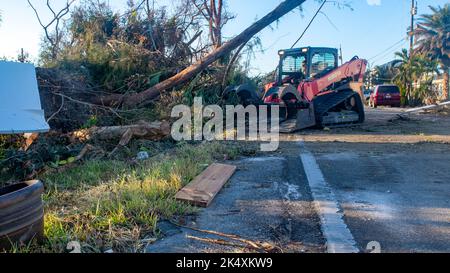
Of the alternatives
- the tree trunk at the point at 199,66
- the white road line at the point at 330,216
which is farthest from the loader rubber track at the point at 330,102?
the white road line at the point at 330,216

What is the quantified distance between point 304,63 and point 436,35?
96.9 feet

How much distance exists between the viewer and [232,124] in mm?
10609

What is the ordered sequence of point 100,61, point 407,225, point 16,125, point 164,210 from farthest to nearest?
point 100,61 → point 16,125 → point 164,210 → point 407,225

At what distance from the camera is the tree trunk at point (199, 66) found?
363 inches

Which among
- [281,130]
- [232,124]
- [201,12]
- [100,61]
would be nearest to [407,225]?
[281,130]

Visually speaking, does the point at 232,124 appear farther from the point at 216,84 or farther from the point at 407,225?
the point at 407,225

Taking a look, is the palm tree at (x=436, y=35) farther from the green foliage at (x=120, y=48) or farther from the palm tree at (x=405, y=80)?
the green foliage at (x=120, y=48)

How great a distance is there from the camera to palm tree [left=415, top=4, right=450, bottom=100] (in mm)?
33812

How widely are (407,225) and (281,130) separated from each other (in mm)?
6757

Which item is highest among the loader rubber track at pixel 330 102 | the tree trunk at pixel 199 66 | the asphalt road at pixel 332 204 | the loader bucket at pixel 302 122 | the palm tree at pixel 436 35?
the palm tree at pixel 436 35

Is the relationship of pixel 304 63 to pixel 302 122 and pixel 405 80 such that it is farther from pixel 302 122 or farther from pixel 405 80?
pixel 405 80

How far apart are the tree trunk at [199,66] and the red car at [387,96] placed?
18436 millimetres

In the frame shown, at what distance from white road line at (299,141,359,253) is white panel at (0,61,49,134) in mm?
3607
